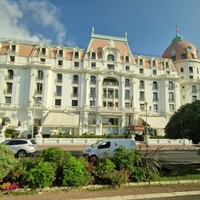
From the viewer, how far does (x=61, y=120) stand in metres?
33.7

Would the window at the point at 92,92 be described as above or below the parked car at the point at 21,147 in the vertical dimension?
above

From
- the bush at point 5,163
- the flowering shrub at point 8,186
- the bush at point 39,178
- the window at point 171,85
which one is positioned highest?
the window at point 171,85

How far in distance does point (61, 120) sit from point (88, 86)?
10.4m

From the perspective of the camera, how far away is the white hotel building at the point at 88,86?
3581 centimetres

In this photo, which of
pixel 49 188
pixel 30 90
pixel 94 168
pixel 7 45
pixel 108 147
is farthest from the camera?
pixel 7 45

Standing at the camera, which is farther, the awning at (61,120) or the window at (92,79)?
the window at (92,79)

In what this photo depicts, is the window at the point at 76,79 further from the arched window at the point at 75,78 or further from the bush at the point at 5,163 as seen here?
the bush at the point at 5,163

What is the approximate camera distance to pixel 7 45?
3828cm

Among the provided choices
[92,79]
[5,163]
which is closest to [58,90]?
[92,79]

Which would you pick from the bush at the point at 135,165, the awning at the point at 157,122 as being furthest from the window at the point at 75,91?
the bush at the point at 135,165

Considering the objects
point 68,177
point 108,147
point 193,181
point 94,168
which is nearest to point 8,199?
point 68,177

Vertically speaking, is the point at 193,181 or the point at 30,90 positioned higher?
the point at 30,90

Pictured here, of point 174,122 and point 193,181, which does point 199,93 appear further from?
point 193,181

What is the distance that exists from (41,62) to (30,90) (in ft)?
21.8
